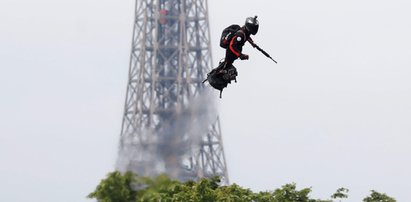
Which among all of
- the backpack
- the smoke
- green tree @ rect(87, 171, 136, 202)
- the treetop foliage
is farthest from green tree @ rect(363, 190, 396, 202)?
the backpack

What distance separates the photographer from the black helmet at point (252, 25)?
25062 mm

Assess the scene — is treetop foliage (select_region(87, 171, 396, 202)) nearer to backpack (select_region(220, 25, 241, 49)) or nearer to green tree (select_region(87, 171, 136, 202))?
green tree (select_region(87, 171, 136, 202))

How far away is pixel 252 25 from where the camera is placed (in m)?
25.1

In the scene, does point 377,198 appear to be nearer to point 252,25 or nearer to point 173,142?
point 173,142

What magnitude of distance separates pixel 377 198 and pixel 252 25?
5110cm

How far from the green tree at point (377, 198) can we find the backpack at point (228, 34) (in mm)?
50250

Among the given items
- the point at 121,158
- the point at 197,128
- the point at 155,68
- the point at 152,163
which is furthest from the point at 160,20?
the point at 197,128

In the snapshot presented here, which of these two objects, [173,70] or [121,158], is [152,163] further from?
[173,70]

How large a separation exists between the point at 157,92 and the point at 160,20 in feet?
35.9

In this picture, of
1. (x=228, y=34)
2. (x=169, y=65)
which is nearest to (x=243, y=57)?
(x=228, y=34)

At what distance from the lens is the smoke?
4275 cm

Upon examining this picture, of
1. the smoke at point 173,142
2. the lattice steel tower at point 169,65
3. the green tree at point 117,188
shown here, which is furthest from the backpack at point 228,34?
the lattice steel tower at point 169,65

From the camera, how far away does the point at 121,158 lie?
87.3 meters

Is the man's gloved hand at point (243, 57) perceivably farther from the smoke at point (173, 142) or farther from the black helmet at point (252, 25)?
the smoke at point (173, 142)
